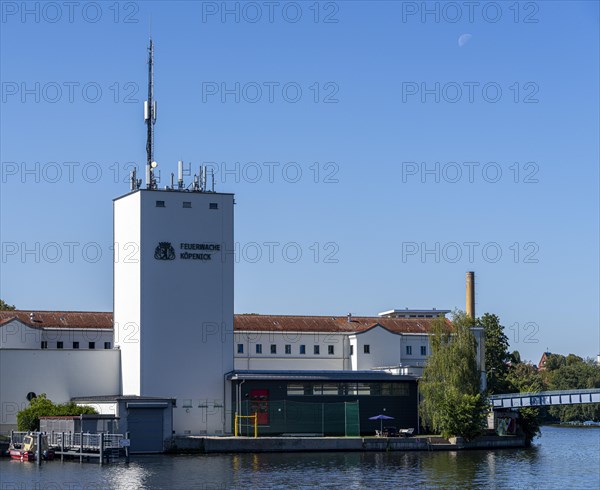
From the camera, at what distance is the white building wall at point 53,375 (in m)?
79.4

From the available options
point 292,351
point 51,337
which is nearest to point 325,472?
point 51,337

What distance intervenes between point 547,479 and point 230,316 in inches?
1215

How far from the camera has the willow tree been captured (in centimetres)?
8081

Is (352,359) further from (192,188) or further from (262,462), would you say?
(262,462)

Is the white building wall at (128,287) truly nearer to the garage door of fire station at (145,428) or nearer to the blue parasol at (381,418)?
the garage door of fire station at (145,428)

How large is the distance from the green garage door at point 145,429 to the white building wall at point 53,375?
823cm

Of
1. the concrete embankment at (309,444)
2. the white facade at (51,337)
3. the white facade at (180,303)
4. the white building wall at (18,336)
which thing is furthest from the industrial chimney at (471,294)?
the white building wall at (18,336)

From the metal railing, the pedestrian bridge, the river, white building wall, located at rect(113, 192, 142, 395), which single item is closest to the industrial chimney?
the pedestrian bridge

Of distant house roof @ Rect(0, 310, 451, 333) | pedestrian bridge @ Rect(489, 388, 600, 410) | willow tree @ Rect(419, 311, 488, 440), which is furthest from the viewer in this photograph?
distant house roof @ Rect(0, 310, 451, 333)

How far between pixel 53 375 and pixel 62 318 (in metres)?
17.6

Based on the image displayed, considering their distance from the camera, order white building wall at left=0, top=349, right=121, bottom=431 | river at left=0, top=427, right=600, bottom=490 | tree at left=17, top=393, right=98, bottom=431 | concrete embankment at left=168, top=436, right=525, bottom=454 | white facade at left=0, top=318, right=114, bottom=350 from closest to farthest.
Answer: river at left=0, top=427, right=600, bottom=490 → concrete embankment at left=168, top=436, right=525, bottom=454 → tree at left=17, top=393, right=98, bottom=431 → white building wall at left=0, top=349, right=121, bottom=431 → white facade at left=0, top=318, right=114, bottom=350

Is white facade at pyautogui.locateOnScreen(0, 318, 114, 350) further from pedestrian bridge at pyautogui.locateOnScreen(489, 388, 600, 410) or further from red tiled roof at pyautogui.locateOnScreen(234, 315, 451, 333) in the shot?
pedestrian bridge at pyautogui.locateOnScreen(489, 388, 600, 410)

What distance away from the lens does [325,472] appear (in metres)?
61.7

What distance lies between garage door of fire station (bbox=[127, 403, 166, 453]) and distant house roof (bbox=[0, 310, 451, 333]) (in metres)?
22.0
